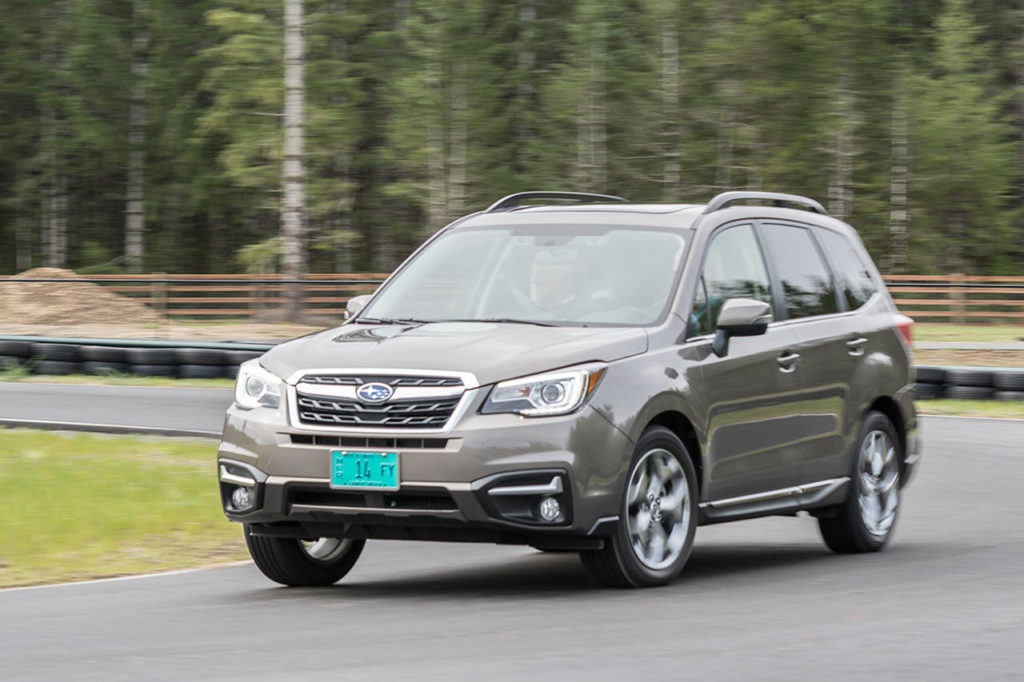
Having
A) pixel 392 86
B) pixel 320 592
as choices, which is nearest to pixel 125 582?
pixel 320 592

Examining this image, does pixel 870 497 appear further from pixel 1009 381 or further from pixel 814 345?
pixel 1009 381

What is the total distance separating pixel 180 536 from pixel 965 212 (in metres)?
48.8

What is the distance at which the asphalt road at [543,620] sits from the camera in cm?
601

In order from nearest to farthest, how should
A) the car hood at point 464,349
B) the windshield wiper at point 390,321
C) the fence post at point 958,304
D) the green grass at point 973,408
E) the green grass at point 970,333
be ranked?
1. the car hood at point 464,349
2. the windshield wiper at point 390,321
3. the green grass at point 973,408
4. the green grass at point 970,333
5. the fence post at point 958,304

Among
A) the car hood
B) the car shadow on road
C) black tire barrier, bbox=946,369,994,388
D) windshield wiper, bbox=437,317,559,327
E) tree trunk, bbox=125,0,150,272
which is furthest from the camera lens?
tree trunk, bbox=125,0,150,272

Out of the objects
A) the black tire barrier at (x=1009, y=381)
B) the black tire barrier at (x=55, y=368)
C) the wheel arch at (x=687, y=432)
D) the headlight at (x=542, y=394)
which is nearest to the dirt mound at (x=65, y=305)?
the black tire barrier at (x=55, y=368)

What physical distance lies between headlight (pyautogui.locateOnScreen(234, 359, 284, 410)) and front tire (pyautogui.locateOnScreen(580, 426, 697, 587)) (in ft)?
5.01

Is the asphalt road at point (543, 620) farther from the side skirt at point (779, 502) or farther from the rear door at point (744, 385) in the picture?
the rear door at point (744, 385)

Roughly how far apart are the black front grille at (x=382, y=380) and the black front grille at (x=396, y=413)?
0.23 feet

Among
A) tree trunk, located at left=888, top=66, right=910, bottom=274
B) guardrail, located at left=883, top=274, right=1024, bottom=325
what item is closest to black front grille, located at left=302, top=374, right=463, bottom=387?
guardrail, located at left=883, top=274, right=1024, bottom=325

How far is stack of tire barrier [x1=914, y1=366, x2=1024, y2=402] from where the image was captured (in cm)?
2008

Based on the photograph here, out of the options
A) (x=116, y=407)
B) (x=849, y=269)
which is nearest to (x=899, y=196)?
(x=116, y=407)

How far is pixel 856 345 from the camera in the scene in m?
9.80

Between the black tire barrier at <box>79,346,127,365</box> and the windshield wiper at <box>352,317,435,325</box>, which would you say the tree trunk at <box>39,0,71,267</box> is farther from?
the windshield wiper at <box>352,317,435,325</box>
